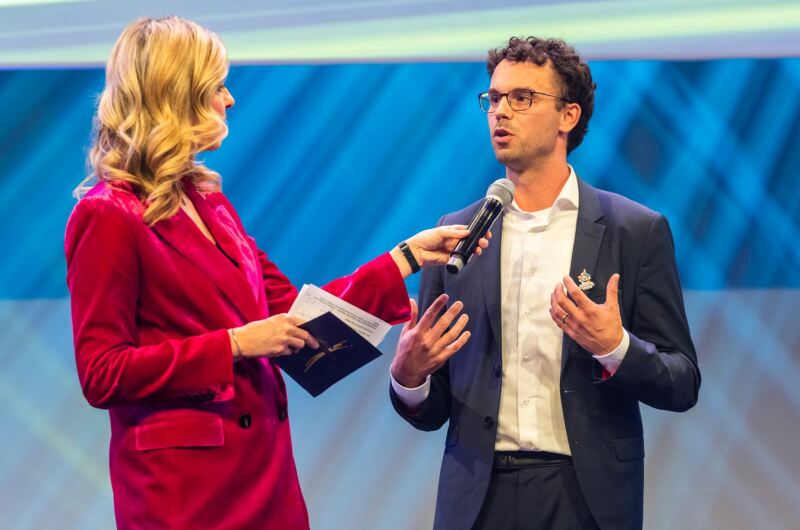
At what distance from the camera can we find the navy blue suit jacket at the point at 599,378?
7.44ft

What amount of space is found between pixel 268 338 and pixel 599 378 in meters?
0.88

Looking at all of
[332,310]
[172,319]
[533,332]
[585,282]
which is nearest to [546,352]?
[533,332]

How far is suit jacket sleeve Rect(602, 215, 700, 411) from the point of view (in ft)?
7.60

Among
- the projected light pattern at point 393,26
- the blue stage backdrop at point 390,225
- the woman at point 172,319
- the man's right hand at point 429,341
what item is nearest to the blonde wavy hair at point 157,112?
the woman at point 172,319

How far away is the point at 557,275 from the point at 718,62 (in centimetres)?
205

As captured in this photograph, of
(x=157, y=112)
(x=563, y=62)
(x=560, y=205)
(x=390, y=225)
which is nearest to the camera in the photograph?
(x=157, y=112)

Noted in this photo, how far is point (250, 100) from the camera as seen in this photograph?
3.95 m

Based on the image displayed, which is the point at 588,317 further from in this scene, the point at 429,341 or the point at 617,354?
the point at 429,341

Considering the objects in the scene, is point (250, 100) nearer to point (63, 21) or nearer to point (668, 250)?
point (63, 21)

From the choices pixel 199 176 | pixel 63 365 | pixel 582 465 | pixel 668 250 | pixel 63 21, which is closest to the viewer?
pixel 199 176

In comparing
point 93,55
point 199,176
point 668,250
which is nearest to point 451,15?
point 93,55

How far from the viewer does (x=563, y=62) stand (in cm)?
267

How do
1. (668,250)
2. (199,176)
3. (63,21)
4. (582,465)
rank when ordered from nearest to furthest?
(199,176)
(582,465)
(668,250)
(63,21)

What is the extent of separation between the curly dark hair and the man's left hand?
0.68 m
